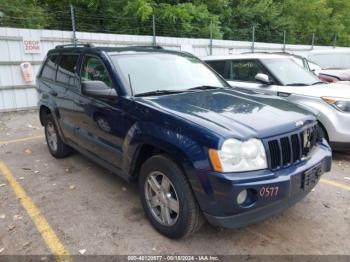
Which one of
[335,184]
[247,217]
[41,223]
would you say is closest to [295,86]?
[335,184]

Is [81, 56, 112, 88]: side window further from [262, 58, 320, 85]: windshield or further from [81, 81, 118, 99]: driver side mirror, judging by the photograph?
[262, 58, 320, 85]: windshield

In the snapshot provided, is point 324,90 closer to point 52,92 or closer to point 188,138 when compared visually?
point 188,138

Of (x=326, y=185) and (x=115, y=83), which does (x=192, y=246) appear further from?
(x=326, y=185)

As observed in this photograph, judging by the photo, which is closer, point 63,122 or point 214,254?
point 214,254

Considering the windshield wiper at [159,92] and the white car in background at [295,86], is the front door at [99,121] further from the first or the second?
the white car in background at [295,86]

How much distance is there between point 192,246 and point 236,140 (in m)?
1.10

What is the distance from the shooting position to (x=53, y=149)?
547cm

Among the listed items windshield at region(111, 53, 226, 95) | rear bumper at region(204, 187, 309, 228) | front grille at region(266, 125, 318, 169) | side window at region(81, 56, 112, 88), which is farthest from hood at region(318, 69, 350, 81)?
rear bumper at region(204, 187, 309, 228)

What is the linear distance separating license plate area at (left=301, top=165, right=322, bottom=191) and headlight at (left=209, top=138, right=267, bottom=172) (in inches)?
17.7

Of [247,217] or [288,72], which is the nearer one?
[247,217]

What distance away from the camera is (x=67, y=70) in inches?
184

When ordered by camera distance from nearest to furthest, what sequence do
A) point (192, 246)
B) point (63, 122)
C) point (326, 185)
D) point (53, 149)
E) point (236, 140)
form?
1. point (236, 140)
2. point (192, 246)
3. point (326, 185)
4. point (63, 122)
5. point (53, 149)

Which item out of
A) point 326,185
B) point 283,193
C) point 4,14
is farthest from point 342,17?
point 283,193

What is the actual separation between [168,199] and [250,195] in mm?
773
